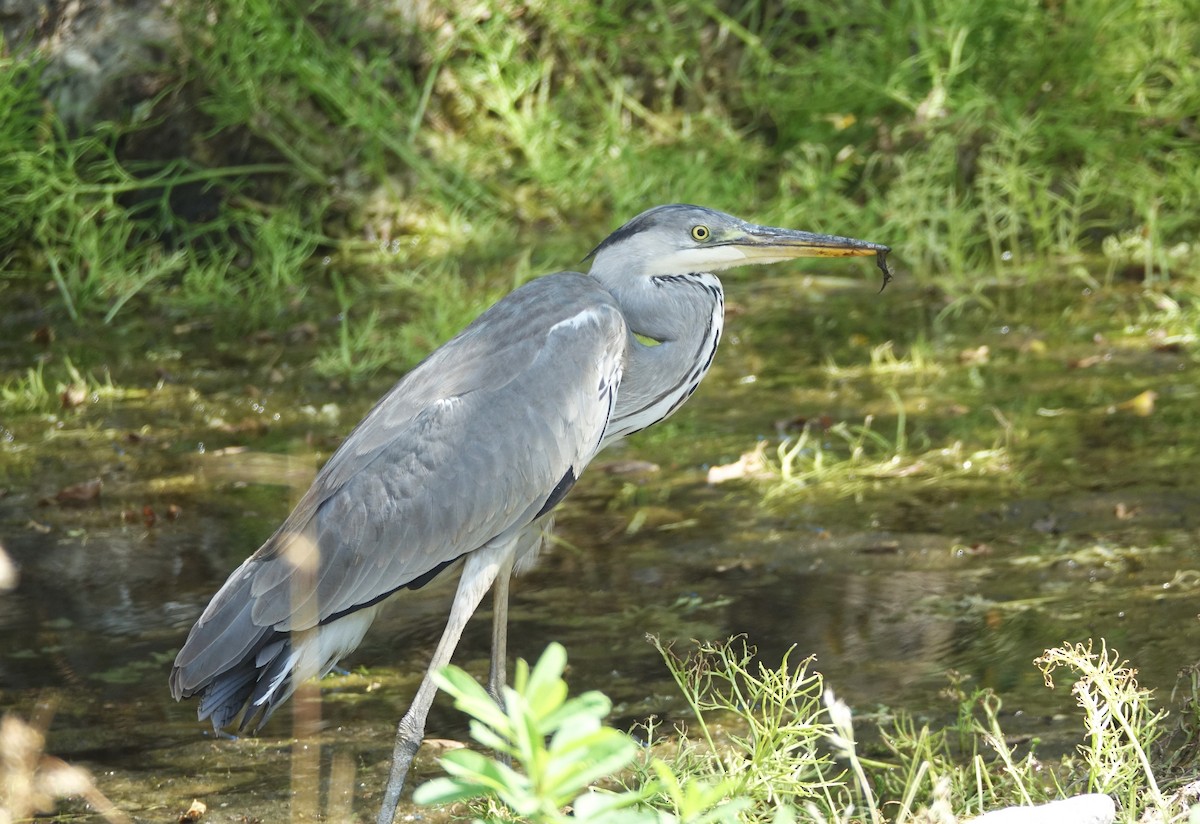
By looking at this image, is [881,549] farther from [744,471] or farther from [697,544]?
[744,471]

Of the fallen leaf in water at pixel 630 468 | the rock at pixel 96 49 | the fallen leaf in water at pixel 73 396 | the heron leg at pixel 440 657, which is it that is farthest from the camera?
the rock at pixel 96 49

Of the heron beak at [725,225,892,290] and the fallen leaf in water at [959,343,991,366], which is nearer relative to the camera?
the heron beak at [725,225,892,290]

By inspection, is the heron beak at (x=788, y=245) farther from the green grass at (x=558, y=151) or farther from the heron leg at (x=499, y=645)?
the green grass at (x=558, y=151)

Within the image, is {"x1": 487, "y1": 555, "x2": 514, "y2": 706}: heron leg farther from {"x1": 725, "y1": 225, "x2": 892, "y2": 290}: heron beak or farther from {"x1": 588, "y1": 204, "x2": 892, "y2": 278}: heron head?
{"x1": 725, "y1": 225, "x2": 892, "y2": 290}: heron beak

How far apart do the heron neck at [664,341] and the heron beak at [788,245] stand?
0.49 ft

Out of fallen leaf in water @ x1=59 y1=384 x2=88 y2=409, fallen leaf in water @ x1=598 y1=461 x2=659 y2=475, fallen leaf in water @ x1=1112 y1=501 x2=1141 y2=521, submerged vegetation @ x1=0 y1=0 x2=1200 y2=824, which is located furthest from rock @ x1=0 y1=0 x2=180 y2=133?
fallen leaf in water @ x1=1112 y1=501 x2=1141 y2=521

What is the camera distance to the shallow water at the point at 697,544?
401cm

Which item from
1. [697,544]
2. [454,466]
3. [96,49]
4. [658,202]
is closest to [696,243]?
[454,466]

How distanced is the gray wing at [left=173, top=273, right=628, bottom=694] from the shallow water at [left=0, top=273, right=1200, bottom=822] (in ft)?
1.72

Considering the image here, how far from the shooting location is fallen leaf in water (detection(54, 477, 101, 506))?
18.6ft

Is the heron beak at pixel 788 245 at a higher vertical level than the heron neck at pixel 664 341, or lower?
higher

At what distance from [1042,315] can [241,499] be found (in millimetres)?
3914

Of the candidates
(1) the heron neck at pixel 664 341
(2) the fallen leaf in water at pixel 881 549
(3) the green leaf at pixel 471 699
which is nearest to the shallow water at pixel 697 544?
(2) the fallen leaf in water at pixel 881 549

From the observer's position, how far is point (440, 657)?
351 centimetres
